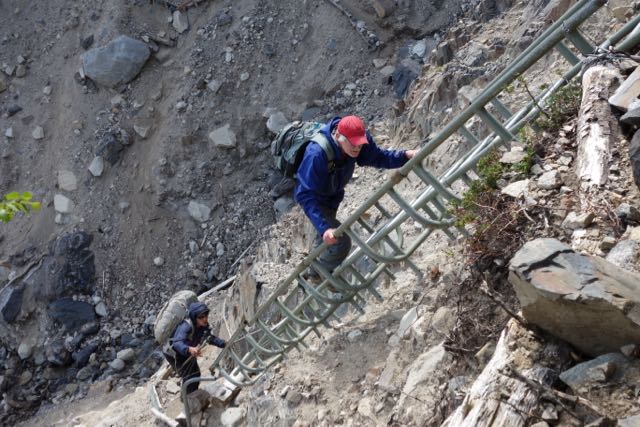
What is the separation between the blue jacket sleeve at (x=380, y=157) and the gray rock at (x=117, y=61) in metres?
9.41

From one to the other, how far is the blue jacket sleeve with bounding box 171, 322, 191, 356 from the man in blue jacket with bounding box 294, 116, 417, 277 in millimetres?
2083

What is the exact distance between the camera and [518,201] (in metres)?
3.51

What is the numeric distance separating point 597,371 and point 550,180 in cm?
126

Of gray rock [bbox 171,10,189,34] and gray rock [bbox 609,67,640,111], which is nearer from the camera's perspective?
gray rock [bbox 609,67,640,111]

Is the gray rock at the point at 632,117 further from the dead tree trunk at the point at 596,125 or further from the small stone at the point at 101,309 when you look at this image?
the small stone at the point at 101,309

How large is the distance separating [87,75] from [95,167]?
1987mm

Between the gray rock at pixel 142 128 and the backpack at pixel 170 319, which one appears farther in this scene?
the gray rock at pixel 142 128

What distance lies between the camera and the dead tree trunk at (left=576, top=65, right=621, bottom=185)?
3301mm

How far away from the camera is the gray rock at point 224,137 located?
39.4 ft

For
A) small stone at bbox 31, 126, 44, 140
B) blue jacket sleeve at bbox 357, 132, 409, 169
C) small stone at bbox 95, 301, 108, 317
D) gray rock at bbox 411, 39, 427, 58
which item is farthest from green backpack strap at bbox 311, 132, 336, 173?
small stone at bbox 31, 126, 44, 140

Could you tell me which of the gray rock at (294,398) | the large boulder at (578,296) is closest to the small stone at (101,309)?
the gray rock at (294,398)

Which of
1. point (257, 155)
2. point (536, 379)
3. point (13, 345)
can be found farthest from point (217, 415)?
point (13, 345)

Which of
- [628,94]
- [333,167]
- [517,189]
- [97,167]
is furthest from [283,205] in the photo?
[628,94]

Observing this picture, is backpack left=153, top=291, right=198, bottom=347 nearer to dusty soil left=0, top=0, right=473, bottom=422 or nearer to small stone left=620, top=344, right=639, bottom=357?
dusty soil left=0, top=0, right=473, bottom=422
